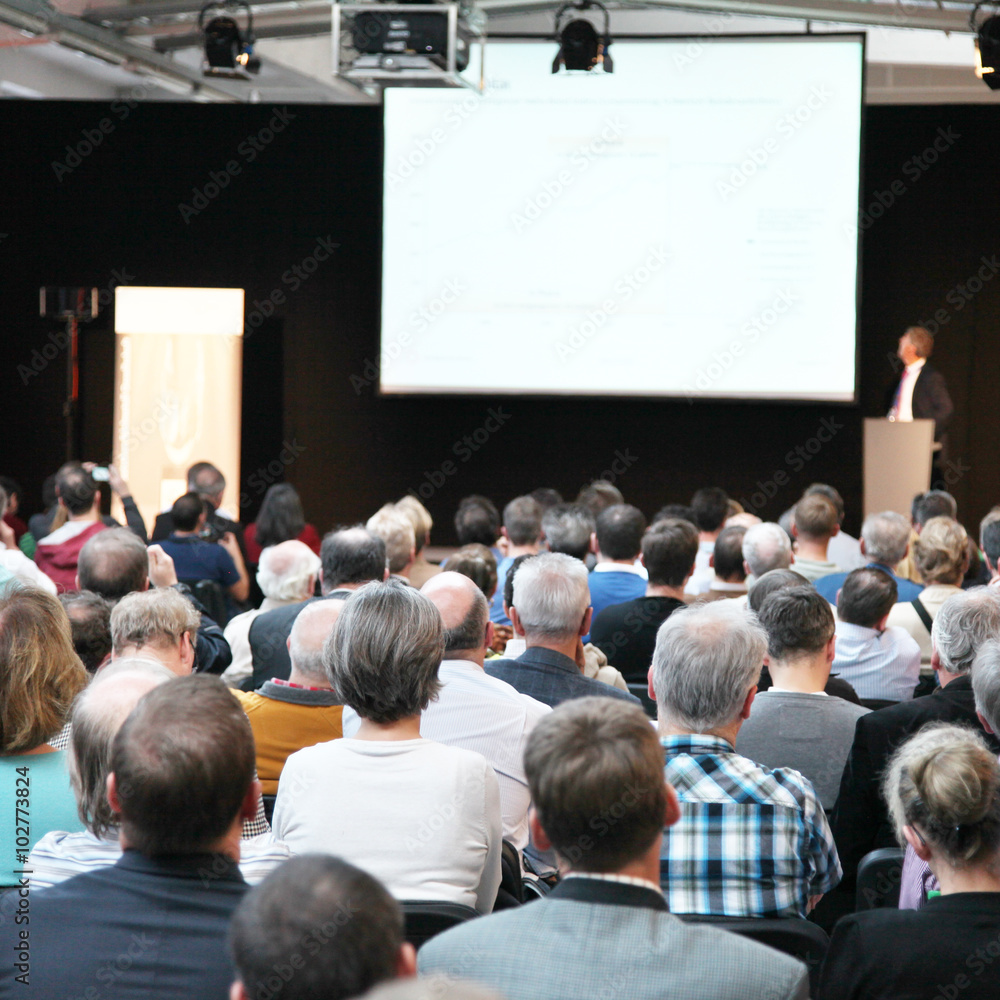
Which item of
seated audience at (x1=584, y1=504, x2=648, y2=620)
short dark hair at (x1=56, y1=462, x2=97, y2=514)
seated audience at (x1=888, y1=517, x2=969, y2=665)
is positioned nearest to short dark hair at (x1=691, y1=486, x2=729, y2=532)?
seated audience at (x1=584, y1=504, x2=648, y2=620)

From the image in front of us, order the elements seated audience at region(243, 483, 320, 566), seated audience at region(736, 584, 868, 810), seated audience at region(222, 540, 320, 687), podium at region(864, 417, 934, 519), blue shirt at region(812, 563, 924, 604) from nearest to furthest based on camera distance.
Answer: seated audience at region(736, 584, 868, 810)
seated audience at region(222, 540, 320, 687)
blue shirt at region(812, 563, 924, 604)
seated audience at region(243, 483, 320, 566)
podium at region(864, 417, 934, 519)

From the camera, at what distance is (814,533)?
509cm

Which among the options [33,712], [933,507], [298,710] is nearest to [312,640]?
[298,710]

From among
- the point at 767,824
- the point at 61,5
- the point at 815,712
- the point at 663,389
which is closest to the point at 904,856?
the point at 767,824

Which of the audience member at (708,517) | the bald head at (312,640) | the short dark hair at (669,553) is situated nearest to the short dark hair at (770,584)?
the short dark hair at (669,553)

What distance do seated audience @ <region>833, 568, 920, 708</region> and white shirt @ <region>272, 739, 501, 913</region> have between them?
6.09 ft

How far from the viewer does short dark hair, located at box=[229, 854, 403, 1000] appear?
0.96m

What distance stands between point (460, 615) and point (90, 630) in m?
0.95

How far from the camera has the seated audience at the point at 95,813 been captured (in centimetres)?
174

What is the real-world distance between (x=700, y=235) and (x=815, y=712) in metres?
5.77

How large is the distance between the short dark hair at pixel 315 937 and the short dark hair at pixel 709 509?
16.5 ft

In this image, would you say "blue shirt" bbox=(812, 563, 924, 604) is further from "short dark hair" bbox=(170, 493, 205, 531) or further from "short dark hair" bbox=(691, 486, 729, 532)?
"short dark hair" bbox=(170, 493, 205, 531)

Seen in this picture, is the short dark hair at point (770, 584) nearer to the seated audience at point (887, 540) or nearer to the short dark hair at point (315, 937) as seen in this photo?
the seated audience at point (887, 540)

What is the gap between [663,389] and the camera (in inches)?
323
